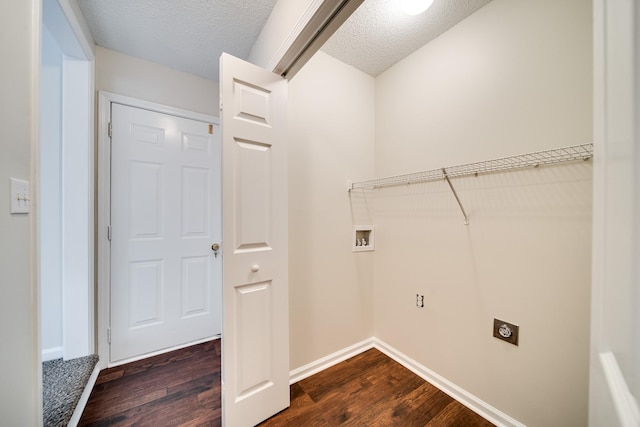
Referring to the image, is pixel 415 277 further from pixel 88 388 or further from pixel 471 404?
pixel 88 388

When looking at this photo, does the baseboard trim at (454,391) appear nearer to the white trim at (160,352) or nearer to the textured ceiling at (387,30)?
the white trim at (160,352)

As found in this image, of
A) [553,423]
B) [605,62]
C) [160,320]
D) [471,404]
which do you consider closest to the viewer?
[605,62]

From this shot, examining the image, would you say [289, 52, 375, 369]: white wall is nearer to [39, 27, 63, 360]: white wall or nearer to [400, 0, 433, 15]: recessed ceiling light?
[400, 0, 433, 15]: recessed ceiling light

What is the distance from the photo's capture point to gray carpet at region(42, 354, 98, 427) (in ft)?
3.63

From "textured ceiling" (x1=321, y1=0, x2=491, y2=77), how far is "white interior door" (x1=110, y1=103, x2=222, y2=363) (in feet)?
4.72

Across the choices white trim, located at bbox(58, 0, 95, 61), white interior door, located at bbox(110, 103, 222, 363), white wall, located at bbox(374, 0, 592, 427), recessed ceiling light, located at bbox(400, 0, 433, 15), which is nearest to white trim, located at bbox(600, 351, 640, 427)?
white wall, located at bbox(374, 0, 592, 427)

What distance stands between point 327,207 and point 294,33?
1.13 metres

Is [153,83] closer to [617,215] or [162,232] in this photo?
[162,232]

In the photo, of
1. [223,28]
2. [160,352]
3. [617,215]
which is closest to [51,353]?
[160,352]

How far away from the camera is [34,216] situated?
818mm

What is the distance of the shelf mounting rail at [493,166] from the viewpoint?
105 centimetres

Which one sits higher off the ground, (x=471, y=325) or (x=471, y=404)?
(x=471, y=325)

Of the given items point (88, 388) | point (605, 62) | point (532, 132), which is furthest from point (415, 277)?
point (88, 388)

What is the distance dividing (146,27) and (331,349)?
2759mm
